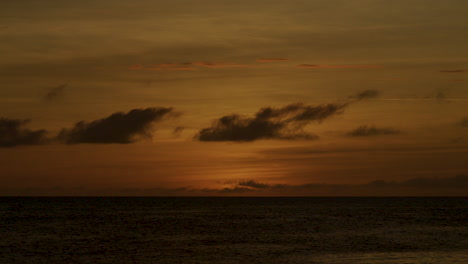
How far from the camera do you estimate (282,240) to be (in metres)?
89.8

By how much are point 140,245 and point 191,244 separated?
6.40 metres

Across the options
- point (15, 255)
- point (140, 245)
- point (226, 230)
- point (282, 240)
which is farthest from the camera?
point (226, 230)

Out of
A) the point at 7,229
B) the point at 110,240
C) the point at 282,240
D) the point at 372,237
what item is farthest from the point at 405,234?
the point at 7,229

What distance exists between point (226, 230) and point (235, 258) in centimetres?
4304

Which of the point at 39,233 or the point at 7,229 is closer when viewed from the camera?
the point at 39,233

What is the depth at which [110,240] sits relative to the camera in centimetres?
9050

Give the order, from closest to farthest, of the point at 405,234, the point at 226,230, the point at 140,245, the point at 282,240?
the point at 140,245
the point at 282,240
the point at 405,234
the point at 226,230

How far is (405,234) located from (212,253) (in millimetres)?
40740

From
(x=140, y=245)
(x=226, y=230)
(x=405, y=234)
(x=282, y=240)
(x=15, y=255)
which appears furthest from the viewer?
(x=226, y=230)

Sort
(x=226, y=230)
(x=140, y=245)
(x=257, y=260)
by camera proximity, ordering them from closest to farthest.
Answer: (x=257, y=260) → (x=140, y=245) → (x=226, y=230)

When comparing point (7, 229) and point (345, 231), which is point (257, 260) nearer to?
point (345, 231)

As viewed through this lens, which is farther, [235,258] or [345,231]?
[345,231]

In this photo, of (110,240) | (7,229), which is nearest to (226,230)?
(110,240)

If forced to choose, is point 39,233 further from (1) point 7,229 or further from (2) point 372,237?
(2) point 372,237
